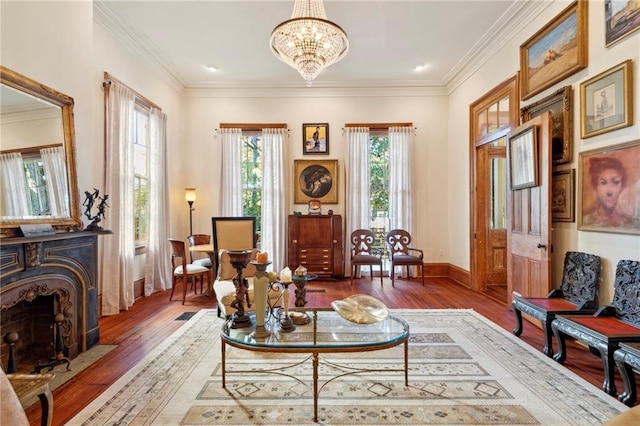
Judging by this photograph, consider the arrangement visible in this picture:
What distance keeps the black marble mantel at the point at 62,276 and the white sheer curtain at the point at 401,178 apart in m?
4.69

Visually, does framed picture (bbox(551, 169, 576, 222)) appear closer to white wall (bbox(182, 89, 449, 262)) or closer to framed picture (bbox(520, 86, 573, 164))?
framed picture (bbox(520, 86, 573, 164))

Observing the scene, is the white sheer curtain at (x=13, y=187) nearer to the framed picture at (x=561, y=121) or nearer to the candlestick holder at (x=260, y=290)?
the candlestick holder at (x=260, y=290)

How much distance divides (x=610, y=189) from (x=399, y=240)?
334 cm

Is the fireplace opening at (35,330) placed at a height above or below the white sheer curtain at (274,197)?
below

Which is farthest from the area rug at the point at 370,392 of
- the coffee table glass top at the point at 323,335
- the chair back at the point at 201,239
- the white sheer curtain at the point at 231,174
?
the white sheer curtain at the point at 231,174

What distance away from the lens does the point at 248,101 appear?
614cm

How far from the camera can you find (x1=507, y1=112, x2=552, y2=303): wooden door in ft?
10.6

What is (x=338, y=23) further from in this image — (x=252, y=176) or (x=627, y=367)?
(x=627, y=367)

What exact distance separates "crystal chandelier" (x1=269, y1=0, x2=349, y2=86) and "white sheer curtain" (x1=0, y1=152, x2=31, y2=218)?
8.02 feet

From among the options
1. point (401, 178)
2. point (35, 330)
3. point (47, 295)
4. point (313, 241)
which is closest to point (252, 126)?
point (313, 241)

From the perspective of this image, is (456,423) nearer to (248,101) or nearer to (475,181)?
(475,181)

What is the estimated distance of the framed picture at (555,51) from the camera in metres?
3.02

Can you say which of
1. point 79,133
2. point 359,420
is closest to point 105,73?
point 79,133

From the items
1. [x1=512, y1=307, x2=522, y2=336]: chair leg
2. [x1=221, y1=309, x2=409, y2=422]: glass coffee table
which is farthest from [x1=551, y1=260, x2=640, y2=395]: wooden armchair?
[x1=221, y1=309, x2=409, y2=422]: glass coffee table
